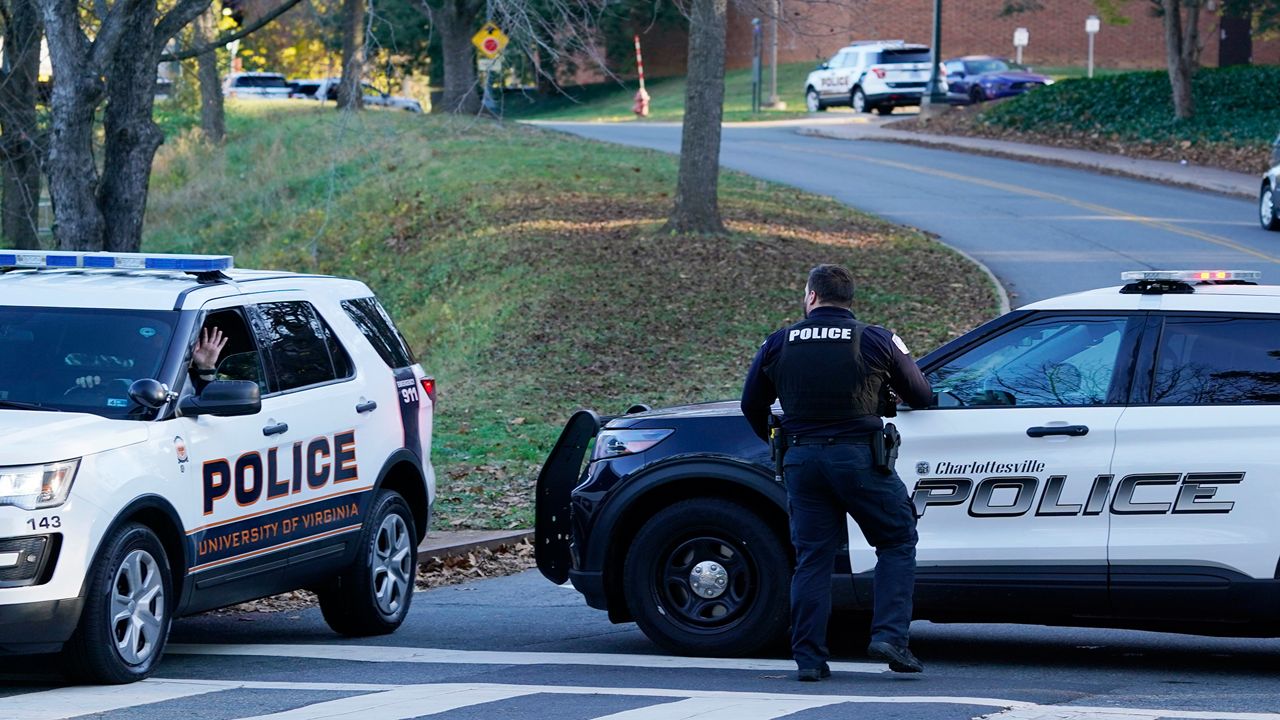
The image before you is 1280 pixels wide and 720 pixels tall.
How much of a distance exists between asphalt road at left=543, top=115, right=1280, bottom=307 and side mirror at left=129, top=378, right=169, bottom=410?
14078mm

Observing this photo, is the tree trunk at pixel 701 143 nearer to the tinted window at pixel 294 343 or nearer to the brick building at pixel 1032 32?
the tinted window at pixel 294 343

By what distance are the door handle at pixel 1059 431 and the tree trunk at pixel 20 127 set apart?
1218 centimetres

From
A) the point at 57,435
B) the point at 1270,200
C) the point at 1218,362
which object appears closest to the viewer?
the point at 57,435

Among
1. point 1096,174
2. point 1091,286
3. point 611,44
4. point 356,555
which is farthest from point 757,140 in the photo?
point 356,555

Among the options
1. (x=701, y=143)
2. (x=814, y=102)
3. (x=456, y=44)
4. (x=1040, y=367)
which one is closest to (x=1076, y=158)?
(x=456, y=44)

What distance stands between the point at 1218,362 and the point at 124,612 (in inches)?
184

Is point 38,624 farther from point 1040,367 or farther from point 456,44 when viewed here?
point 456,44

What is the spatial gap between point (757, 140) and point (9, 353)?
3424 centimetres

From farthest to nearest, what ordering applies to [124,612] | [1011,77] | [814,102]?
1. [814,102]
2. [1011,77]
3. [124,612]

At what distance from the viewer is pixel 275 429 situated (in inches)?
309

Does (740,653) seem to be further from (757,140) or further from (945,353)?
(757,140)

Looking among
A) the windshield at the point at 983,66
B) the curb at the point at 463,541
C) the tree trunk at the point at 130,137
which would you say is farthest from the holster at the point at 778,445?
the windshield at the point at 983,66

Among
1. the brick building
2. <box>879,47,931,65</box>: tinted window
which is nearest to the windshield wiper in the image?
<box>879,47,931,65</box>: tinted window

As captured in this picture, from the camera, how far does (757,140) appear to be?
40.8 m
